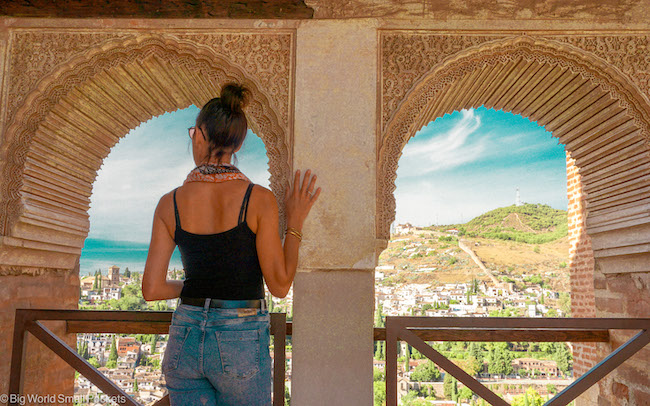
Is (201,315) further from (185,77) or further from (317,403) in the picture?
(185,77)

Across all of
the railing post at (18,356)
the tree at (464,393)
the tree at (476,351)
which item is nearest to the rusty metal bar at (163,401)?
the railing post at (18,356)

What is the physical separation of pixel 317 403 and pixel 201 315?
62.8 inches

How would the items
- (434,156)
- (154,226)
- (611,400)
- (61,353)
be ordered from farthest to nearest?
(434,156) → (611,400) → (61,353) → (154,226)

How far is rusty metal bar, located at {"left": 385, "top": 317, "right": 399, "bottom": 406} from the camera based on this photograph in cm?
288

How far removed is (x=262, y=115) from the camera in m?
3.27

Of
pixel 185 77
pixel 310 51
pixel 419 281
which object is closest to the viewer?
pixel 310 51

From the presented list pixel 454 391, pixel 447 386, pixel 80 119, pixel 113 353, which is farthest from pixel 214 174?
pixel 447 386

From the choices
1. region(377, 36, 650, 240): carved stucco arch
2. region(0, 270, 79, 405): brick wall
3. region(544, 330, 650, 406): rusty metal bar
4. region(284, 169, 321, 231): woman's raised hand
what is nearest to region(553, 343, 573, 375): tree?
region(377, 36, 650, 240): carved stucco arch

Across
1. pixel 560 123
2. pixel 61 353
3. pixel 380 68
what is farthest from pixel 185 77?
pixel 560 123

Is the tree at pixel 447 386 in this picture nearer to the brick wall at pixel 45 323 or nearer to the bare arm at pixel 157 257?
the brick wall at pixel 45 323

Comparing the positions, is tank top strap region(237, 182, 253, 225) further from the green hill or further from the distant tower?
the green hill

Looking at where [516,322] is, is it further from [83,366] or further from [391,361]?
[83,366]

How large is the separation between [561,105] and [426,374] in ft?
20.1

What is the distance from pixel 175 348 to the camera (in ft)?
A: 5.35
